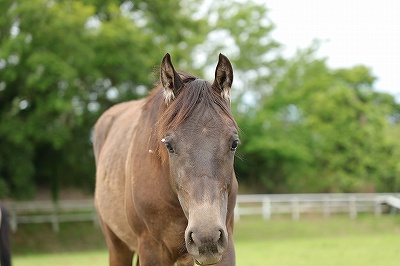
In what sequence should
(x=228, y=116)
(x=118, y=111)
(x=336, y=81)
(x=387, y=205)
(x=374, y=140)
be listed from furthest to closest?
(x=336, y=81) < (x=374, y=140) < (x=387, y=205) < (x=118, y=111) < (x=228, y=116)

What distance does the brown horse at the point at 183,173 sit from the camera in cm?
379

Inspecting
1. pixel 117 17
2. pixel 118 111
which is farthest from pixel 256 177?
pixel 118 111

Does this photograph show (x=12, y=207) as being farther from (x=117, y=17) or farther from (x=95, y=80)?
(x=117, y=17)

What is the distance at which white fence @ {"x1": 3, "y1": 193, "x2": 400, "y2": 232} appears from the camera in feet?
82.4

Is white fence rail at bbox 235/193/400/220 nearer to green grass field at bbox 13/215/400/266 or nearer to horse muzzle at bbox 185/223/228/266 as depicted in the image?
green grass field at bbox 13/215/400/266

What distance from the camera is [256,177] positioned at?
3706cm

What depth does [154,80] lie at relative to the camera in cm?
1355

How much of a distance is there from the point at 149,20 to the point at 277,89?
12.4m

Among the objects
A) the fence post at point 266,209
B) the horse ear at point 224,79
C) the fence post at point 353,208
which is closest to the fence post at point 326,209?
the fence post at point 353,208

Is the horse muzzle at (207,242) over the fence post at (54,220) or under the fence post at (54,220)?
over

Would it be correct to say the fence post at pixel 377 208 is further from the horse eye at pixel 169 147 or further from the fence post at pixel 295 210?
the horse eye at pixel 169 147

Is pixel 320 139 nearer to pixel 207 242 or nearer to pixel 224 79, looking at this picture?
pixel 224 79

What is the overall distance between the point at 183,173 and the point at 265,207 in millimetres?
25121

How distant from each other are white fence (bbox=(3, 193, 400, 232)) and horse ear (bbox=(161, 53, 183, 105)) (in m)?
21.1
